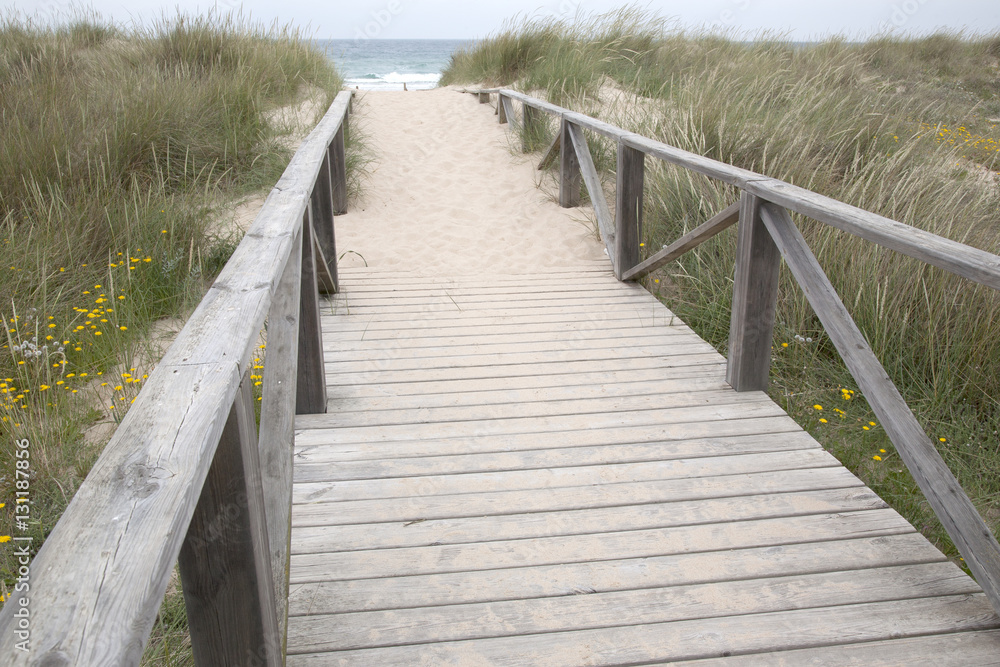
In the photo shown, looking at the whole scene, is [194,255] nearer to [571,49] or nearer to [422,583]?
[422,583]

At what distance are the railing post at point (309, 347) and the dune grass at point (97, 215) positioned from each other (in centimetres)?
79

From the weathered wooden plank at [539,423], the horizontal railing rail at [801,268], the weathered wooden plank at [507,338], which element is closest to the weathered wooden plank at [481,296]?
the horizontal railing rail at [801,268]

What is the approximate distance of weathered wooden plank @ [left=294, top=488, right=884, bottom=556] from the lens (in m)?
1.99

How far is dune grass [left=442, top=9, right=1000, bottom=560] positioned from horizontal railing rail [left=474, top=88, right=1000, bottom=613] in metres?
0.29

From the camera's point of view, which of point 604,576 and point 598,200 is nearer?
point 604,576

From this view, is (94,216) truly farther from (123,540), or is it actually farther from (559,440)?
(123,540)

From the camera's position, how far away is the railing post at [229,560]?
3.56 feet

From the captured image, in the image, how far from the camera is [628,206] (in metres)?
4.35

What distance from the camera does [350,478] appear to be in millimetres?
2303

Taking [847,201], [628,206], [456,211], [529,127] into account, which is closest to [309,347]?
[628,206]

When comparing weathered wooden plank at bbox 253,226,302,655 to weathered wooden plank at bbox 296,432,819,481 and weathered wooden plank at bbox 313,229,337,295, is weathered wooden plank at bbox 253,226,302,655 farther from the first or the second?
weathered wooden plank at bbox 313,229,337,295

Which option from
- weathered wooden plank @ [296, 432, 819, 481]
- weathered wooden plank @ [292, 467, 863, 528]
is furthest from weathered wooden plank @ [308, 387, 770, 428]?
weathered wooden plank @ [292, 467, 863, 528]

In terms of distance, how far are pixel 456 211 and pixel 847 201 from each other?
10.1ft

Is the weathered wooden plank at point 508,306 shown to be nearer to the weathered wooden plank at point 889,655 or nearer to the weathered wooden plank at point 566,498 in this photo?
the weathered wooden plank at point 566,498
